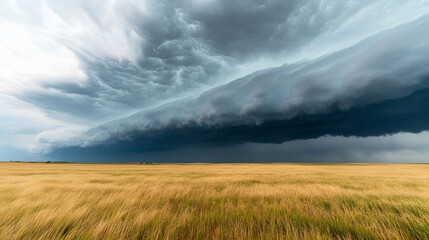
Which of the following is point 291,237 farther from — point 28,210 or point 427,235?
point 28,210

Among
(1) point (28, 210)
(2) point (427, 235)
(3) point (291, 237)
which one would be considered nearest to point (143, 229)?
(3) point (291, 237)

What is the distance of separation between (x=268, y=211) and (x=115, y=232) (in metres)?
4.07

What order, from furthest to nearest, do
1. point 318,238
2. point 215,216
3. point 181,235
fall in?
1. point 215,216
2. point 181,235
3. point 318,238

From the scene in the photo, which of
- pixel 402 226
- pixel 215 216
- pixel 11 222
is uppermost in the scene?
pixel 11 222

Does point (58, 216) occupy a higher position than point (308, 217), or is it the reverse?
point (58, 216)

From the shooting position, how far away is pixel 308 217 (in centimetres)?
479

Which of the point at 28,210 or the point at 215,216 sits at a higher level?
the point at 28,210

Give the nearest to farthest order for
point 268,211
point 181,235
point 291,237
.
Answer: point 291,237 → point 181,235 → point 268,211

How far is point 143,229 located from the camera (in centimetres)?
388

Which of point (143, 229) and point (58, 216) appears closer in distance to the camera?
point (143, 229)

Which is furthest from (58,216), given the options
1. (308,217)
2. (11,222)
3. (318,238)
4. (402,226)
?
(402,226)

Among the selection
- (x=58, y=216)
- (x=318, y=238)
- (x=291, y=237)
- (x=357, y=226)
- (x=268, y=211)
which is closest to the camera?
(x=318, y=238)

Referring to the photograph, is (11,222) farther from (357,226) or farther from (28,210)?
(357,226)

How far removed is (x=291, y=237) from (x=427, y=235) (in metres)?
3.09
